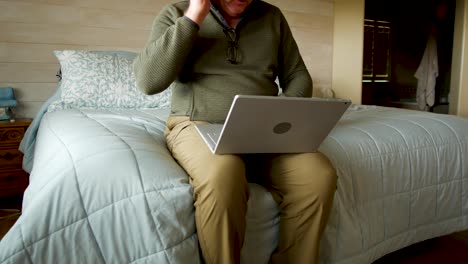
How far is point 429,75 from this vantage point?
154 inches

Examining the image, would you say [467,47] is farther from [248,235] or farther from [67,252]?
[67,252]

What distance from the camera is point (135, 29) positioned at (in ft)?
7.45

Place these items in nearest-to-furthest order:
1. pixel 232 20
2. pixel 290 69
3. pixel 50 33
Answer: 1. pixel 232 20
2. pixel 290 69
3. pixel 50 33

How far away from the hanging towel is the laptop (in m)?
3.56

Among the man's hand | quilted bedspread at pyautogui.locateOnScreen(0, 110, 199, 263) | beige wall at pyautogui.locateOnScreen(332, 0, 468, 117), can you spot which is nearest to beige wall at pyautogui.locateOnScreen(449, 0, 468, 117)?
beige wall at pyautogui.locateOnScreen(332, 0, 468, 117)

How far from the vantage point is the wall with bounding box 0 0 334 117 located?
6.47ft

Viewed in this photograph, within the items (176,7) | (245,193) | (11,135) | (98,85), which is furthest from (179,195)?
(11,135)

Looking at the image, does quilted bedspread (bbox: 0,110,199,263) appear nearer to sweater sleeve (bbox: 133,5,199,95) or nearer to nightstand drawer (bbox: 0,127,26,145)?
sweater sleeve (bbox: 133,5,199,95)

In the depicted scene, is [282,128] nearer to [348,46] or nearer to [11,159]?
[11,159]

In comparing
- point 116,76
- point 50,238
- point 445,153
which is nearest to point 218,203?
point 50,238

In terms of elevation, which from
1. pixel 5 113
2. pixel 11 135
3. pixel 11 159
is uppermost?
pixel 5 113

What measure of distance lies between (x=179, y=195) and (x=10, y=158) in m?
1.46

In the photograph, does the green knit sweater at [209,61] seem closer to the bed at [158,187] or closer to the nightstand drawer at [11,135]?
the bed at [158,187]

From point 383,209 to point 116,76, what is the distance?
1.38 metres
